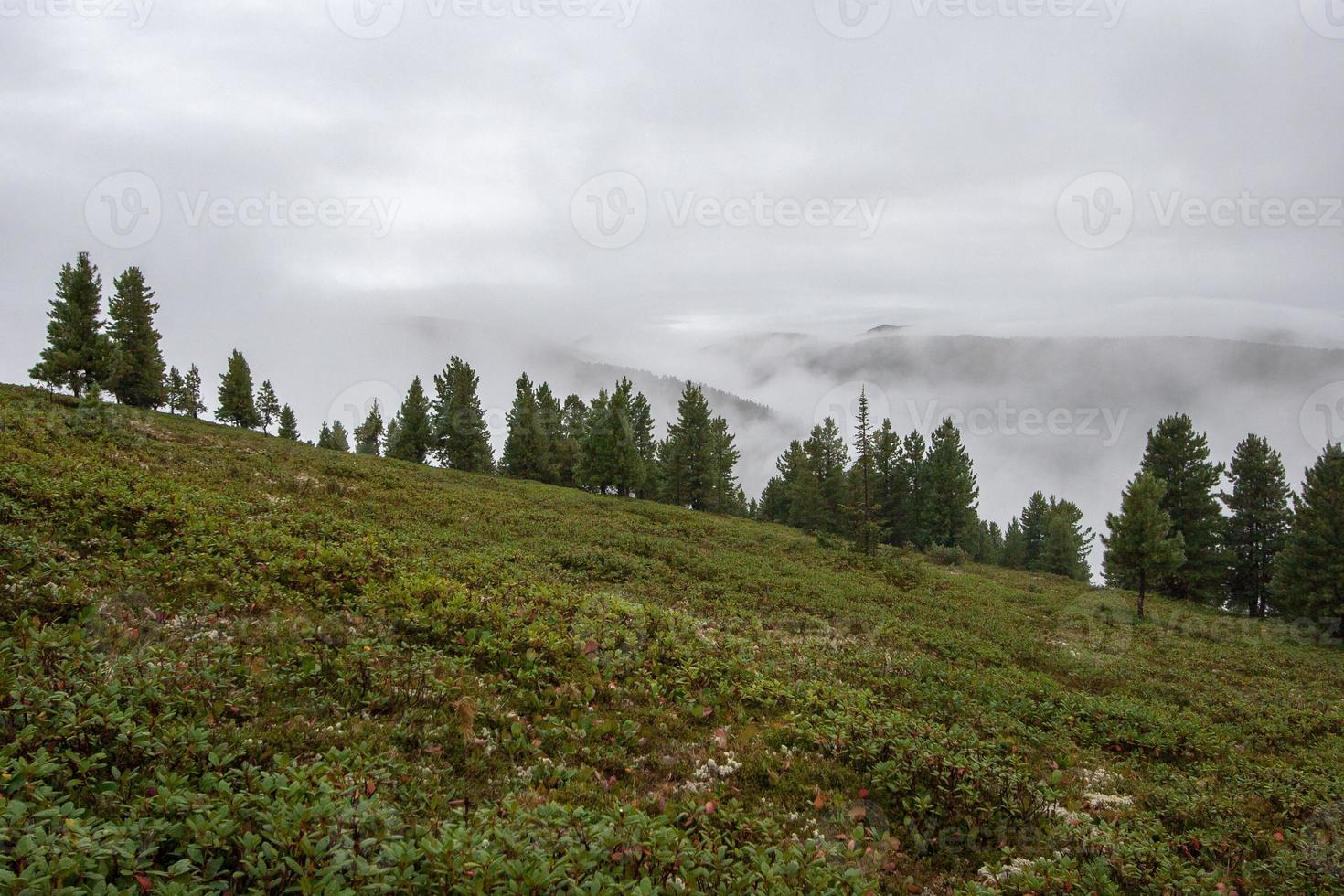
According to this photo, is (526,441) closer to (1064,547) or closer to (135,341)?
(135,341)

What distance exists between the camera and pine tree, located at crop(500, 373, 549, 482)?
2405 inches

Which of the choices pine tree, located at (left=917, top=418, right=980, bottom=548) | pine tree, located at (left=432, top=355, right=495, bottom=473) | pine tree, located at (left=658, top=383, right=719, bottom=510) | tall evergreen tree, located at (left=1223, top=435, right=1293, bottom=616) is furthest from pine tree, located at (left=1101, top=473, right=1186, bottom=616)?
pine tree, located at (left=432, top=355, right=495, bottom=473)

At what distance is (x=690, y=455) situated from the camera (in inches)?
2365

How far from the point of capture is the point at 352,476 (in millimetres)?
31406

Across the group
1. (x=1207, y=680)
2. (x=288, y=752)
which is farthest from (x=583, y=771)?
(x=1207, y=680)

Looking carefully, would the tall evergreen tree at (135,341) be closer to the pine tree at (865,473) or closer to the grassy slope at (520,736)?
the grassy slope at (520,736)

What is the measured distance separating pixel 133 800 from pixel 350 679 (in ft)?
10.5

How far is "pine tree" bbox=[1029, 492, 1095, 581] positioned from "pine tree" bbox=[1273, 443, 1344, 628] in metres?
24.0

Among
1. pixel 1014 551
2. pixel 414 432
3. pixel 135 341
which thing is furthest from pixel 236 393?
pixel 1014 551

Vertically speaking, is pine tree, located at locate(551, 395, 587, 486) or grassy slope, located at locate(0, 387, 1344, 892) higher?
pine tree, located at locate(551, 395, 587, 486)

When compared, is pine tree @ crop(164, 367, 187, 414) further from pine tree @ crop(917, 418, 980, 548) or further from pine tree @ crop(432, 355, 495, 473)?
pine tree @ crop(917, 418, 980, 548)

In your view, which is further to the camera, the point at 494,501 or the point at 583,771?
the point at 494,501

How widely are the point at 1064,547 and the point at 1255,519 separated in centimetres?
1729

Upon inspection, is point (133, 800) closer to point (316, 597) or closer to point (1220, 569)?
point (316, 597)
